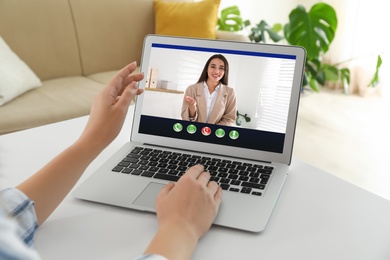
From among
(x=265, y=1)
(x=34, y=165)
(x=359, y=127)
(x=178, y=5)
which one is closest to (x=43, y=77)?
(x=178, y=5)

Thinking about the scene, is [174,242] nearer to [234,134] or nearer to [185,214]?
[185,214]

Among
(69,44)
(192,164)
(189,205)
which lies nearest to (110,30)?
(69,44)

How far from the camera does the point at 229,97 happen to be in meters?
1.02

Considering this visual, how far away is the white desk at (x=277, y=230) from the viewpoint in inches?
28.6

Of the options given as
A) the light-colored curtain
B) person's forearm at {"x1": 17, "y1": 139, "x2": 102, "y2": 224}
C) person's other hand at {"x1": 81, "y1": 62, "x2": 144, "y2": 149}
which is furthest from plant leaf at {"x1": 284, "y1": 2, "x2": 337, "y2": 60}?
person's forearm at {"x1": 17, "y1": 139, "x2": 102, "y2": 224}

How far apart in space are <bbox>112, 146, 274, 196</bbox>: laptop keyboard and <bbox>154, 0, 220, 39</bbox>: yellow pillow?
6.00ft

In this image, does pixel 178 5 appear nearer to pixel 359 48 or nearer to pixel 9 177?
pixel 359 48

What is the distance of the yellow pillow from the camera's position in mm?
2771

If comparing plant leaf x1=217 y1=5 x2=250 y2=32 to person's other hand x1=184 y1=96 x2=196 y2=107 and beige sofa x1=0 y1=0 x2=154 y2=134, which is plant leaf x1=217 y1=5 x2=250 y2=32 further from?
person's other hand x1=184 y1=96 x2=196 y2=107

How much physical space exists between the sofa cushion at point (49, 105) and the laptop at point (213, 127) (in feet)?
3.45

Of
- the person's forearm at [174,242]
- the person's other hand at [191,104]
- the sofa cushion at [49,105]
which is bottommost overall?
the sofa cushion at [49,105]

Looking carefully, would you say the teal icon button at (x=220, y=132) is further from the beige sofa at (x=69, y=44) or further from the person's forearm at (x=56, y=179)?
the beige sofa at (x=69, y=44)

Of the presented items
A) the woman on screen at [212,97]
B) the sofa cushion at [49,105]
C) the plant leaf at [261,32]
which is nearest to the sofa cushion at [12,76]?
the sofa cushion at [49,105]

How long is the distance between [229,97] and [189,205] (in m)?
0.34
